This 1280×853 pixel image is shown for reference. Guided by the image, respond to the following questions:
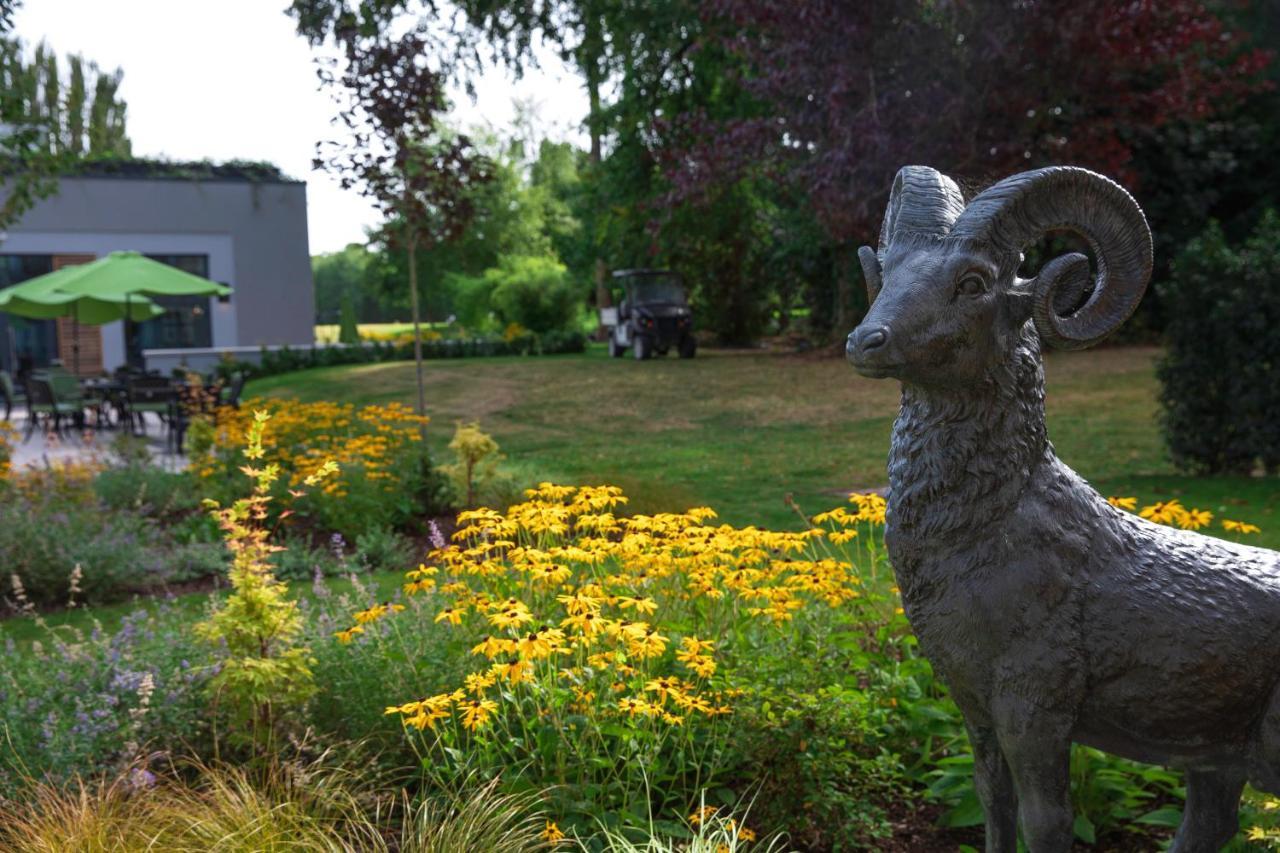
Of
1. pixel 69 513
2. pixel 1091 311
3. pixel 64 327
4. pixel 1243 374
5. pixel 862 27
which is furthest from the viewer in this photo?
pixel 64 327

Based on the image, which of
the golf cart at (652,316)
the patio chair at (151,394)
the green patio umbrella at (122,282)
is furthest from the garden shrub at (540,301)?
the patio chair at (151,394)

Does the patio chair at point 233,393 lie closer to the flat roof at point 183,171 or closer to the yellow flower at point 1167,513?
the yellow flower at point 1167,513

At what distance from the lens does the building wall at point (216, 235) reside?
27938mm

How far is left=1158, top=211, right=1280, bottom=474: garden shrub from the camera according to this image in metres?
9.65

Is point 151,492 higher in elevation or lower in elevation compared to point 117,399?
lower

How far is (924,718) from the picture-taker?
4.32 metres

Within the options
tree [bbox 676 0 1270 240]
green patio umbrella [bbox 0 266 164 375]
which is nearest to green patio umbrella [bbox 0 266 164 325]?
green patio umbrella [bbox 0 266 164 375]

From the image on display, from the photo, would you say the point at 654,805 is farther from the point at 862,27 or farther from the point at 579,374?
the point at 579,374

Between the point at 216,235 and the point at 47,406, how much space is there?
41.0 ft

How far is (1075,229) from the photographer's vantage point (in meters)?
2.52

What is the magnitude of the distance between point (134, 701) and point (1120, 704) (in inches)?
143

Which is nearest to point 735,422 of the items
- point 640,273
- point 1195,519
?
point 1195,519

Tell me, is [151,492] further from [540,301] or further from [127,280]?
[540,301]

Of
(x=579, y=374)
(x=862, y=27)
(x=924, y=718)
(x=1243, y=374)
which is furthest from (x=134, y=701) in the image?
(x=579, y=374)
